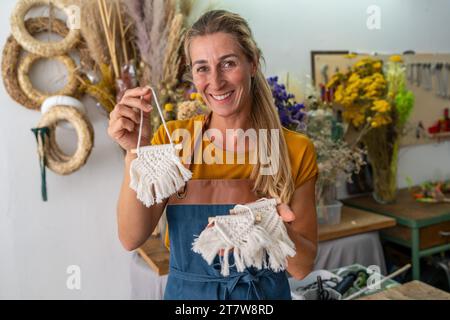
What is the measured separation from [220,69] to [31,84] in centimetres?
135

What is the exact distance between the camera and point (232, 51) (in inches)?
37.5

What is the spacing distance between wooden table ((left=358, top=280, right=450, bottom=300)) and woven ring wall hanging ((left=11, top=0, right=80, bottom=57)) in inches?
67.9

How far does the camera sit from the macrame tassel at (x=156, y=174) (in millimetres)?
851

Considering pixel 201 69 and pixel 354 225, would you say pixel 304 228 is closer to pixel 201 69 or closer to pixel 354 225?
pixel 201 69

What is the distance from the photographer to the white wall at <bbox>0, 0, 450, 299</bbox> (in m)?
1.95

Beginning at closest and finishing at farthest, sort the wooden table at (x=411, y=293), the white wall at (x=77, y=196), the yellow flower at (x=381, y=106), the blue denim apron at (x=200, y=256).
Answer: the blue denim apron at (x=200, y=256) < the wooden table at (x=411, y=293) < the white wall at (x=77, y=196) < the yellow flower at (x=381, y=106)

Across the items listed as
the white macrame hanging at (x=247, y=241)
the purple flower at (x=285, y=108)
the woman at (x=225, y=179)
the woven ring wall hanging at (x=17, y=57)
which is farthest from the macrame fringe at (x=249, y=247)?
the woven ring wall hanging at (x=17, y=57)

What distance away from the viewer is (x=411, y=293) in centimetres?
130

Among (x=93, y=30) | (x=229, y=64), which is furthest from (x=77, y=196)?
(x=229, y=64)

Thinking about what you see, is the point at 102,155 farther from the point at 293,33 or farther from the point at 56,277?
the point at 293,33

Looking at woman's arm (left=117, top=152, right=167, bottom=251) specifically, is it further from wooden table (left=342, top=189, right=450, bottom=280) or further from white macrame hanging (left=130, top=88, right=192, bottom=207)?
wooden table (left=342, top=189, right=450, bottom=280)

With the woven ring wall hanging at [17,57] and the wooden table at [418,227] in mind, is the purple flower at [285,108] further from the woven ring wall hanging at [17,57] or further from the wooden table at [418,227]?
the wooden table at [418,227]

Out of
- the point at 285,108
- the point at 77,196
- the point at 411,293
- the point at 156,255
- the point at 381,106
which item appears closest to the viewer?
the point at 411,293

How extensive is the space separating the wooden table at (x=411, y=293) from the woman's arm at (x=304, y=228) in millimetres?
399
